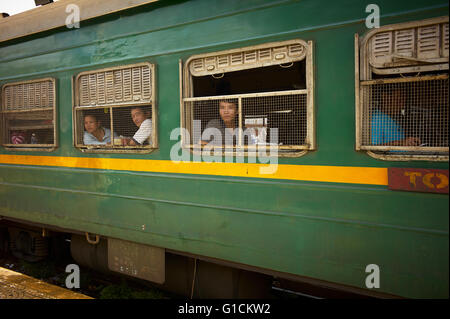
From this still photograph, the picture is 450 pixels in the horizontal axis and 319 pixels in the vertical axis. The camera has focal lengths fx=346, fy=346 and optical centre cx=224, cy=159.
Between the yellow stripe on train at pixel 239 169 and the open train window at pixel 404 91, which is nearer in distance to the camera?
the open train window at pixel 404 91

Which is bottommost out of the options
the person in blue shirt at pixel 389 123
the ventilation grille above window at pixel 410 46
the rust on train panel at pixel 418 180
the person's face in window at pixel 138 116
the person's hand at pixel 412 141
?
the rust on train panel at pixel 418 180

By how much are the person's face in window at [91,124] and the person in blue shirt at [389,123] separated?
2881mm

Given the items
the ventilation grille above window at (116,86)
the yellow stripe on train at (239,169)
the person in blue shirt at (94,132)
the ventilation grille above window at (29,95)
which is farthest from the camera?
the ventilation grille above window at (29,95)

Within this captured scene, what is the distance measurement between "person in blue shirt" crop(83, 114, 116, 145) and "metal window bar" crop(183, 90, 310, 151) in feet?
3.72

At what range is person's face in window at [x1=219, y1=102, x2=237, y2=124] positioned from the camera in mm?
3022

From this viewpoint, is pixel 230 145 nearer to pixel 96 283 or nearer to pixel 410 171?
pixel 410 171

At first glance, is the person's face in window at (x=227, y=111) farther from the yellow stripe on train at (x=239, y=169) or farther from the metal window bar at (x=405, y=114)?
the metal window bar at (x=405, y=114)

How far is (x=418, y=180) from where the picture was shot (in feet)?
7.41

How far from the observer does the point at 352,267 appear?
8.21 ft

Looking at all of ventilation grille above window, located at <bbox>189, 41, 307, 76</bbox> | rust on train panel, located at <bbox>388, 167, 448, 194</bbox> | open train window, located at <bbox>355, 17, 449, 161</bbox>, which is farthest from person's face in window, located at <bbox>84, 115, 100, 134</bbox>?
rust on train panel, located at <bbox>388, 167, 448, 194</bbox>

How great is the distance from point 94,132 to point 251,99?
6.55 feet

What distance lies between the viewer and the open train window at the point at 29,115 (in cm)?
425

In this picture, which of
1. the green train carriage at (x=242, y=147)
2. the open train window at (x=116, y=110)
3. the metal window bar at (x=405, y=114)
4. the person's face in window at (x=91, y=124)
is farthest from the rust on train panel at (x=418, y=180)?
the person's face in window at (x=91, y=124)

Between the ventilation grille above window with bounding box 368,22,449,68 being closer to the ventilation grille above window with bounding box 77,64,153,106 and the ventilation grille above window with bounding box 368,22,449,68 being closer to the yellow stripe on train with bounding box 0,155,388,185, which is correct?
the yellow stripe on train with bounding box 0,155,388,185
